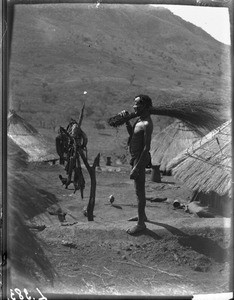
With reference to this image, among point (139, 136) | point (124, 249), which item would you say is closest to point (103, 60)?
point (139, 136)

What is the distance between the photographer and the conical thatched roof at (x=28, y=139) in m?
5.34

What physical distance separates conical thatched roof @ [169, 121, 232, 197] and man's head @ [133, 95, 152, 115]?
653mm

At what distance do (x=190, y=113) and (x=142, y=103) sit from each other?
50 centimetres

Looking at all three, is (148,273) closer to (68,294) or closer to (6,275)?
(68,294)

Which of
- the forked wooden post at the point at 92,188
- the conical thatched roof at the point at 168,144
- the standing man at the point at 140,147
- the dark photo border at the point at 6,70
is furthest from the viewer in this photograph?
the conical thatched roof at the point at 168,144

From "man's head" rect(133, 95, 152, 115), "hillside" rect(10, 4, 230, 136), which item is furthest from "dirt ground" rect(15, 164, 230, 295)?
"man's head" rect(133, 95, 152, 115)

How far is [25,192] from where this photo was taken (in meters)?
5.32

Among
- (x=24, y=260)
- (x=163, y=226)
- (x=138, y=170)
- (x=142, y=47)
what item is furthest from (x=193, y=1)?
(x=24, y=260)

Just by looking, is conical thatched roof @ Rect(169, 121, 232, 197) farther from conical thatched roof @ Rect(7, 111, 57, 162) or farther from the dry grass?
conical thatched roof @ Rect(7, 111, 57, 162)

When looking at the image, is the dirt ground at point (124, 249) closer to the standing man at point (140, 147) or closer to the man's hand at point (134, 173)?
the standing man at point (140, 147)

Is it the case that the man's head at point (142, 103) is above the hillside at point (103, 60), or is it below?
below

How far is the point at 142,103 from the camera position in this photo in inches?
208

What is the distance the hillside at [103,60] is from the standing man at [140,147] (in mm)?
179

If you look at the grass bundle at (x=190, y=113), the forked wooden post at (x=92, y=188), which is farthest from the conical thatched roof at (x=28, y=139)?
the grass bundle at (x=190, y=113)
